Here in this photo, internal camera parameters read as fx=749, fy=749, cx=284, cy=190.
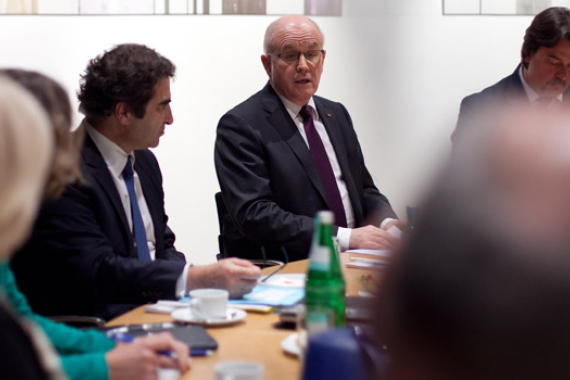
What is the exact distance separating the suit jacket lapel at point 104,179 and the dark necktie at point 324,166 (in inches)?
45.5

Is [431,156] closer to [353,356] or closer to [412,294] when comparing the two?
[412,294]

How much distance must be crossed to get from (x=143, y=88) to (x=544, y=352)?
2.55 m

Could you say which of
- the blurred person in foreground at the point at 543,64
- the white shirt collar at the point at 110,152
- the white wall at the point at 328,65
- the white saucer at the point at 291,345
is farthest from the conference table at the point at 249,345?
the white wall at the point at 328,65

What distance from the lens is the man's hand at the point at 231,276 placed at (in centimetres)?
222

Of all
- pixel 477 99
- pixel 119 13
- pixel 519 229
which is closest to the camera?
pixel 519 229

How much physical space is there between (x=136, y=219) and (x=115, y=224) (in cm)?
15

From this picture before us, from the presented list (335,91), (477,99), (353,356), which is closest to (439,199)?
(353,356)

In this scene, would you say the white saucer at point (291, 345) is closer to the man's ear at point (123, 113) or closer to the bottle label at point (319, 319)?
the bottle label at point (319, 319)

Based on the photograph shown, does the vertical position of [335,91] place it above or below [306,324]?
above

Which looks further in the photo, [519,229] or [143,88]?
[143,88]

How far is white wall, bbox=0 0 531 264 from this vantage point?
4.91m

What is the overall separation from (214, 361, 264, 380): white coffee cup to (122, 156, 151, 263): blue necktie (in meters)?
1.45

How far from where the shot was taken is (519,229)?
1.69 ft

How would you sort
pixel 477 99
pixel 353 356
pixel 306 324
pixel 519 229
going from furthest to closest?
1. pixel 477 99
2. pixel 306 324
3. pixel 353 356
4. pixel 519 229
